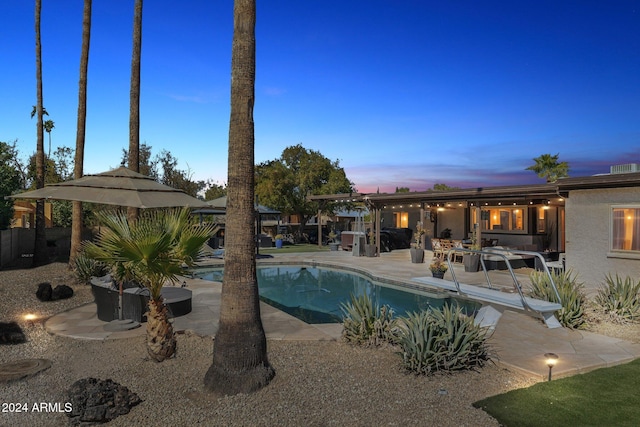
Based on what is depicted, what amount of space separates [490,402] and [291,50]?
568 inches

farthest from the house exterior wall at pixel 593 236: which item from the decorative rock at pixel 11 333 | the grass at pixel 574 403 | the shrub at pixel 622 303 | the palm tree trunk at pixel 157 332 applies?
the decorative rock at pixel 11 333

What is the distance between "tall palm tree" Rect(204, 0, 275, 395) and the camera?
A: 441 cm

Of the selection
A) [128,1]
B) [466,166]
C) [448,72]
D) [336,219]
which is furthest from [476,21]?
[336,219]

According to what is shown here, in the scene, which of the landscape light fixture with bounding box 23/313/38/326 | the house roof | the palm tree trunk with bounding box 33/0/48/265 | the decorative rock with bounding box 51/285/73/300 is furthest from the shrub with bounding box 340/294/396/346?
the palm tree trunk with bounding box 33/0/48/265

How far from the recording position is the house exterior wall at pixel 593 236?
9.64 meters

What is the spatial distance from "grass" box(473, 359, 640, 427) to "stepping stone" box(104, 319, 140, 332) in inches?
Answer: 220

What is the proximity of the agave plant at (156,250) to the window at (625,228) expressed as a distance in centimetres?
963

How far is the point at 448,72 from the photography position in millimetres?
19266

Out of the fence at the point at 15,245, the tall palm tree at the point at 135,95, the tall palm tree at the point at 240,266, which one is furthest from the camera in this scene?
the fence at the point at 15,245

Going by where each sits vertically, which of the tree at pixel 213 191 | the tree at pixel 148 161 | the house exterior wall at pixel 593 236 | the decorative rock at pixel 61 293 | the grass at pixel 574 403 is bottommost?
the grass at pixel 574 403

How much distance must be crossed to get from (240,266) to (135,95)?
9.52m

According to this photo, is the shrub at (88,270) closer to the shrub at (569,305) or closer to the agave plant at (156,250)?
the agave plant at (156,250)

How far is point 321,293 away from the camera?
41.3 feet

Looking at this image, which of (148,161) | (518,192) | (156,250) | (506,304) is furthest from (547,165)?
(156,250)
